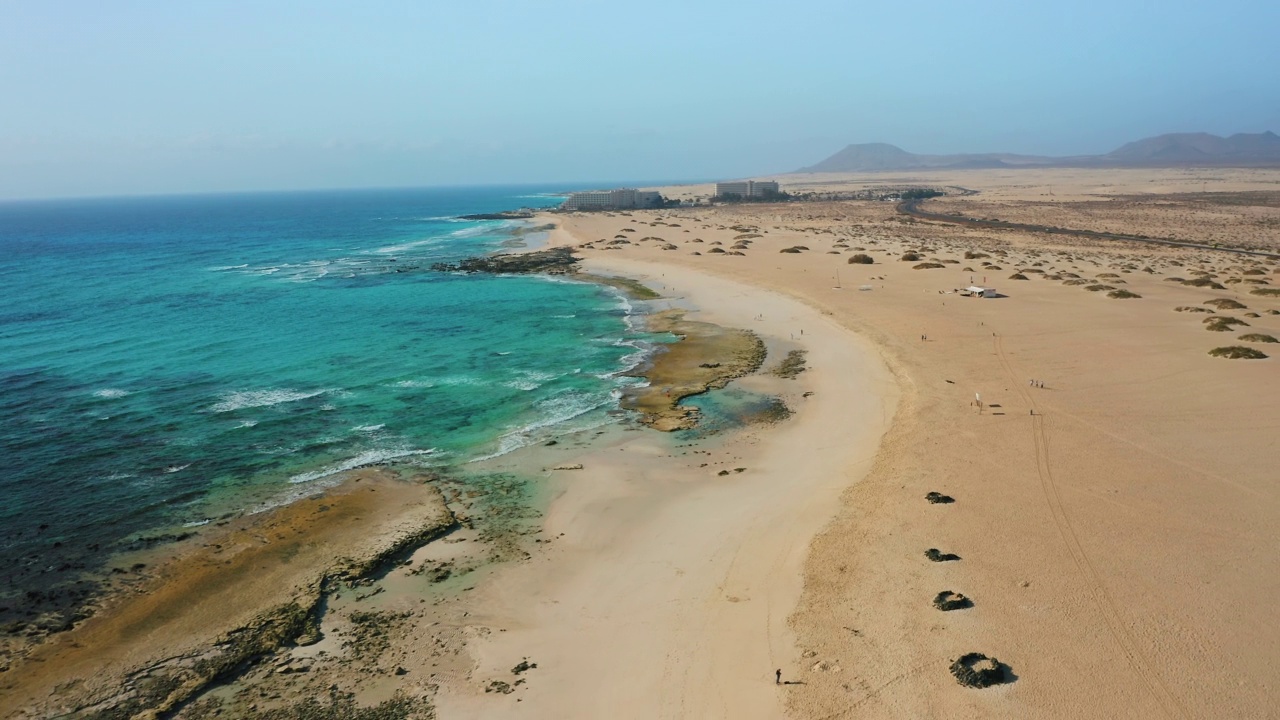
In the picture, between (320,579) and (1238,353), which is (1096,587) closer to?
(320,579)

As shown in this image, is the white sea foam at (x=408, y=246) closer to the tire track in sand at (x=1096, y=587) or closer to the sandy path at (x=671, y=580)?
the sandy path at (x=671, y=580)

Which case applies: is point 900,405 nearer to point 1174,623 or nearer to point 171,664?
point 1174,623

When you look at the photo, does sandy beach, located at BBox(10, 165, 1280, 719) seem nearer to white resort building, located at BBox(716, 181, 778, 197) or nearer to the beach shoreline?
the beach shoreline

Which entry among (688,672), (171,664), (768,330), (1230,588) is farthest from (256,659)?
(768,330)

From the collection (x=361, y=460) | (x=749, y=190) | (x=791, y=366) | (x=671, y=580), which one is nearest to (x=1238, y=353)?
(x=791, y=366)

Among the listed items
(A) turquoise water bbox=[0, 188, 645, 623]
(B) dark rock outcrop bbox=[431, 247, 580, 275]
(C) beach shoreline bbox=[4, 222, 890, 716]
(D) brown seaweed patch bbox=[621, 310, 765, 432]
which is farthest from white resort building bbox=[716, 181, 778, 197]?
(C) beach shoreline bbox=[4, 222, 890, 716]
